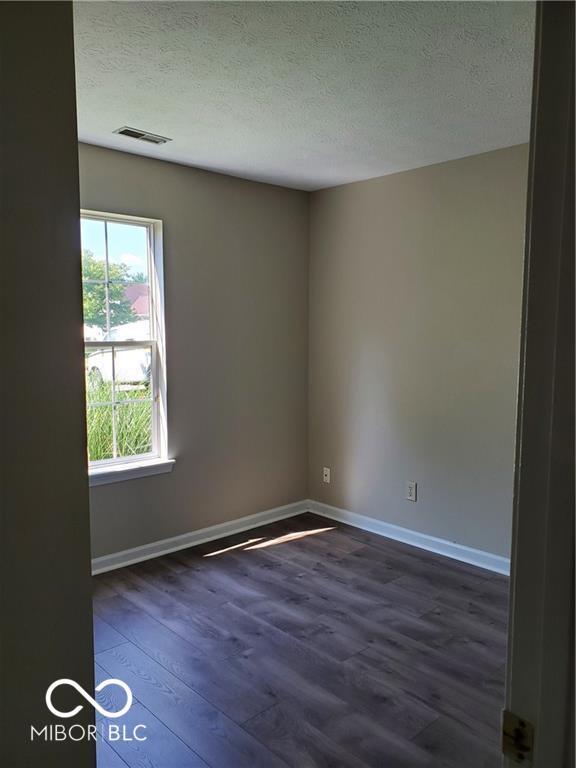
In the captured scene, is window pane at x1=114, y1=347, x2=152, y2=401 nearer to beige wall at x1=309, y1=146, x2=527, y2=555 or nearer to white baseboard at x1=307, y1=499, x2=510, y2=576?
beige wall at x1=309, y1=146, x2=527, y2=555

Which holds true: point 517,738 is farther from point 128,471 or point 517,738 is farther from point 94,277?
point 94,277

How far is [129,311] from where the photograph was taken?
3631mm

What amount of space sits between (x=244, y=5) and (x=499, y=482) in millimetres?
2894

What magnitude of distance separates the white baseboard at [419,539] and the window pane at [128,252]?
2.31 meters

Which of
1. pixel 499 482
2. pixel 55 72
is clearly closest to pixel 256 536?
pixel 499 482

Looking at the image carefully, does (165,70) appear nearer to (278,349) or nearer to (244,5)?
(244,5)

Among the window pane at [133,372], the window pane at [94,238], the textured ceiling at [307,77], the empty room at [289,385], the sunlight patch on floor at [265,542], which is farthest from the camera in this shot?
the sunlight patch on floor at [265,542]

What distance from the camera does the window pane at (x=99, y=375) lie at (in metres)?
3.48

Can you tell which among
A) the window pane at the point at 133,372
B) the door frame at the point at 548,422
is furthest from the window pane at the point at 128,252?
the door frame at the point at 548,422

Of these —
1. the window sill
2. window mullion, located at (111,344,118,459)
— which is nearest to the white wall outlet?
the window sill

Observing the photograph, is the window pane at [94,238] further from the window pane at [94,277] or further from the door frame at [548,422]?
the door frame at [548,422]

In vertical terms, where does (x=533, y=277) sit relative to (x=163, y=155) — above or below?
below

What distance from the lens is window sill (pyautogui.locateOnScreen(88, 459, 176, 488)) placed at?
3.43 metres

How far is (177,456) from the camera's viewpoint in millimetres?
→ 3842
